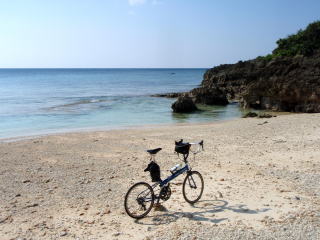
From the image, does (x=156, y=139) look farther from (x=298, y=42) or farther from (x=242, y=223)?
(x=298, y=42)

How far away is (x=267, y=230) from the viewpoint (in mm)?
6465

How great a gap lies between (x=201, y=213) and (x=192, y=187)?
71cm

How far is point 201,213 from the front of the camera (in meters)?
7.35

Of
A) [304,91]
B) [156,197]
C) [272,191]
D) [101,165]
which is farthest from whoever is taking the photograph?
[304,91]

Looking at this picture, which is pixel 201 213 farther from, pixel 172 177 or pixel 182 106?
pixel 182 106

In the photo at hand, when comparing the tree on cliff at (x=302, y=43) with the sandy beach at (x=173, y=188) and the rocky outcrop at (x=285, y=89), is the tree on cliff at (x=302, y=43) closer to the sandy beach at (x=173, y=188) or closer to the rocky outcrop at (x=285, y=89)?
the rocky outcrop at (x=285, y=89)

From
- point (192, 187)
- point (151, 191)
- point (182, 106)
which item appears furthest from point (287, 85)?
point (151, 191)

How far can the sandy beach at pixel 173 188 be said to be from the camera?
6.64 m

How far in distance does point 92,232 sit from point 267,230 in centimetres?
319

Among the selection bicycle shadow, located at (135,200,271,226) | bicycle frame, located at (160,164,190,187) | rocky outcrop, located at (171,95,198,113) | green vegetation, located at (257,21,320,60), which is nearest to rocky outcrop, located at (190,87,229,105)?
rocky outcrop, located at (171,95,198,113)

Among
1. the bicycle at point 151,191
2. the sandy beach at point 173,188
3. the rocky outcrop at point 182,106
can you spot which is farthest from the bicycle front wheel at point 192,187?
the rocky outcrop at point 182,106

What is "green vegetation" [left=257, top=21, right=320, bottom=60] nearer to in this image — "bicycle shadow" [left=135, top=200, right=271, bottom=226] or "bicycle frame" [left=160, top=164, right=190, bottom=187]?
"bicycle shadow" [left=135, top=200, right=271, bottom=226]

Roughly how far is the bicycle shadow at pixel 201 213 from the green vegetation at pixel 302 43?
1491 inches

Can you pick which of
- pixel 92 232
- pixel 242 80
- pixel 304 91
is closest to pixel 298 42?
pixel 242 80
